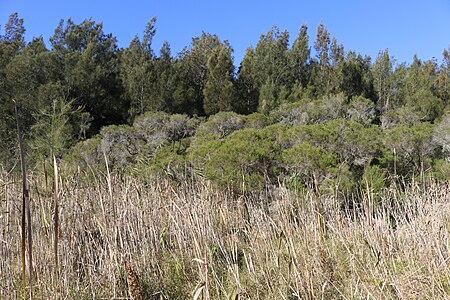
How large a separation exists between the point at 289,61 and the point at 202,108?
12.5 feet

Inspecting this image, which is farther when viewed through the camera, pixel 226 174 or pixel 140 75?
pixel 140 75

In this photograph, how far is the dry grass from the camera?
5.09 ft

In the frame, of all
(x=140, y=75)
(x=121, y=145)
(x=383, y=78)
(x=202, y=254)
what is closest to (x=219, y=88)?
(x=140, y=75)

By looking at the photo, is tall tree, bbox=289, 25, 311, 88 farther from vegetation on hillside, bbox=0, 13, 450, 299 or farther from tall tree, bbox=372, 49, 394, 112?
tall tree, bbox=372, 49, 394, 112

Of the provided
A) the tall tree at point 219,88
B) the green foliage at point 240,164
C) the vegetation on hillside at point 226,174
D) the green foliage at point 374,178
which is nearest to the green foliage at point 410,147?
the vegetation on hillside at point 226,174

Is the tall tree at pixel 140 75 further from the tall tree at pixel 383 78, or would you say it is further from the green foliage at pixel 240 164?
the tall tree at pixel 383 78

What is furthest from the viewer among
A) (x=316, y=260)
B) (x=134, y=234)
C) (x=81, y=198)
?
(x=81, y=198)

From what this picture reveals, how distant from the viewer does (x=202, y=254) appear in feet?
6.11

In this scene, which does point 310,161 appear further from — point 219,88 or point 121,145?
point 219,88

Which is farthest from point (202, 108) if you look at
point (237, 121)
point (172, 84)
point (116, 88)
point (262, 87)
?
point (237, 121)

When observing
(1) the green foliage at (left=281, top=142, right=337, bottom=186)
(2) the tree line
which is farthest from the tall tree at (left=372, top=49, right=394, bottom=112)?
(1) the green foliage at (left=281, top=142, right=337, bottom=186)

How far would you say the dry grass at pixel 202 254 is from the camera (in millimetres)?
1553

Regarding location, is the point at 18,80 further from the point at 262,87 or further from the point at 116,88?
the point at 262,87

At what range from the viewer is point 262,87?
12445 mm
